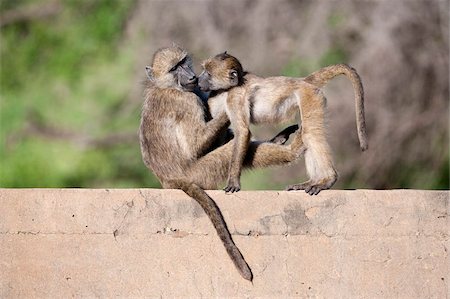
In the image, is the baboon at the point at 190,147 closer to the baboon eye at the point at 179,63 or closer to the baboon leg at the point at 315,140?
the baboon leg at the point at 315,140

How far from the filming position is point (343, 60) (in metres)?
13.4

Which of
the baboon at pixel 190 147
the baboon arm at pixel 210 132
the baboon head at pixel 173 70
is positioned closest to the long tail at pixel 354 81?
the baboon at pixel 190 147

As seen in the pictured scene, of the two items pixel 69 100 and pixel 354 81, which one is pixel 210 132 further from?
pixel 69 100

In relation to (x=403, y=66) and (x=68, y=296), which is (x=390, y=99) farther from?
(x=68, y=296)

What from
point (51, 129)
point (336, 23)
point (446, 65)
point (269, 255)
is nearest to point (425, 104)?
point (446, 65)

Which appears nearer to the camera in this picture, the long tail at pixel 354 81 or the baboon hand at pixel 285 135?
→ the long tail at pixel 354 81

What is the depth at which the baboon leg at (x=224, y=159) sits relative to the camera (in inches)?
293

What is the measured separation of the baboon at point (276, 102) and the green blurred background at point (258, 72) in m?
4.95

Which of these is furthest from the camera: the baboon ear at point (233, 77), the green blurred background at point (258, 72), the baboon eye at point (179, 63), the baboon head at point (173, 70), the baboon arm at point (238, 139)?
the green blurred background at point (258, 72)

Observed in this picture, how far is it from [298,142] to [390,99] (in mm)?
6022

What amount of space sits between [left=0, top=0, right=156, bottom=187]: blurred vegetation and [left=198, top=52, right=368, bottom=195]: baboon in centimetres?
679

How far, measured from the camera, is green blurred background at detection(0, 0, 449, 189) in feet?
43.3

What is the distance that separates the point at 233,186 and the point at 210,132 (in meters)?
0.66

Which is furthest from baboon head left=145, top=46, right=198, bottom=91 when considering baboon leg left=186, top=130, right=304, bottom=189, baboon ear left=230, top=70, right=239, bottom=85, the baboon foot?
the baboon foot
